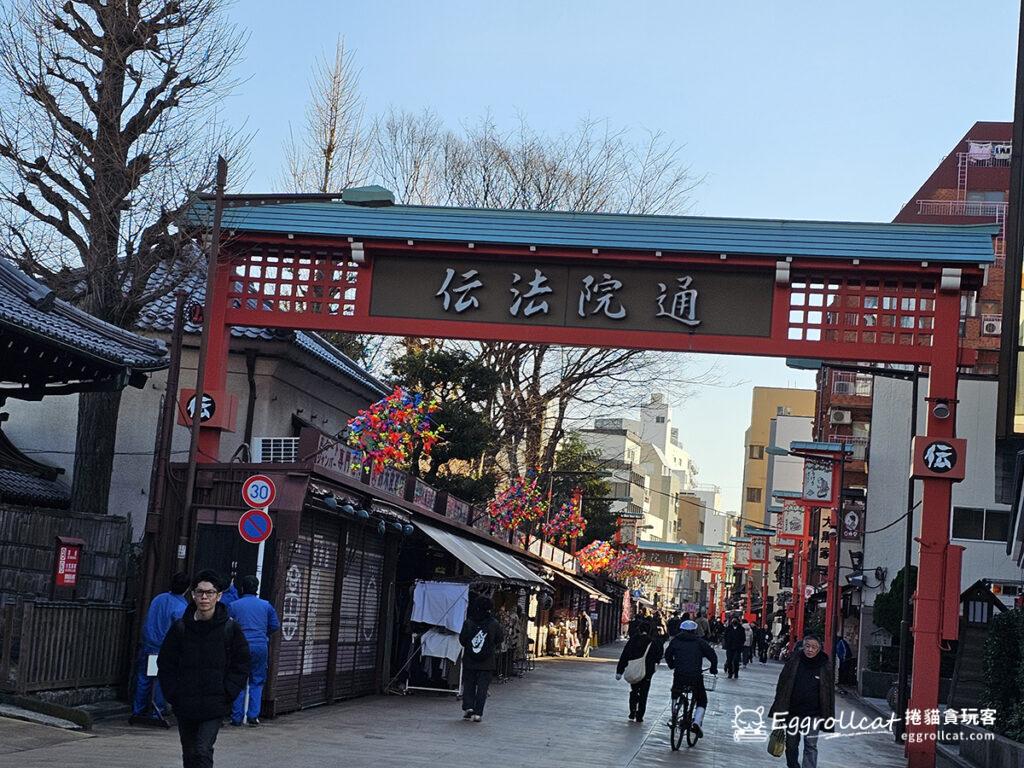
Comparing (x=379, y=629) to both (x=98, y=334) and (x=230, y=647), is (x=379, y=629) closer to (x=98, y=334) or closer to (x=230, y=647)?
(x=98, y=334)

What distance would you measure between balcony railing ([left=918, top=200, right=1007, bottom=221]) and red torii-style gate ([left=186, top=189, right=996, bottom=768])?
166 feet

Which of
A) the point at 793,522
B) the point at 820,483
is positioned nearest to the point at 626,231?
the point at 820,483

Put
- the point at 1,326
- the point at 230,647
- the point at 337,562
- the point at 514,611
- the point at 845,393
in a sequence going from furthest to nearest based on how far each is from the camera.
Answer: the point at 845,393, the point at 514,611, the point at 337,562, the point at 1,326, the point at 230,647

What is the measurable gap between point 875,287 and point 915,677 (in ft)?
18.8

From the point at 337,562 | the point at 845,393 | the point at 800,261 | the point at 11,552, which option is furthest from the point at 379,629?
the point at 845,393

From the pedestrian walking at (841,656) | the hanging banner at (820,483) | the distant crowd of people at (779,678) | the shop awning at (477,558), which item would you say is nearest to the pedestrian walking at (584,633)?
the hanging banner at (820,483)

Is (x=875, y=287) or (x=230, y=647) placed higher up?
(x=875, y=287)

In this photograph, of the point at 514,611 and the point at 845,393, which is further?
the point at 845,393

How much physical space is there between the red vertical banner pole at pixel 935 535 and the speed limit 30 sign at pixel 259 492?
9.41 metres

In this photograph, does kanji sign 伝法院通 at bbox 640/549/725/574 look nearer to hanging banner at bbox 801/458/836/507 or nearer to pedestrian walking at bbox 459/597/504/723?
hanging banner at bbox 801/458/836/507

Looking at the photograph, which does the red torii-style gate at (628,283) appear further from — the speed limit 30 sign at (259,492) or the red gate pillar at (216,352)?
the speed limit 30 sign at (259,492)

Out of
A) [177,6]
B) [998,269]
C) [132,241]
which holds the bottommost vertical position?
[132,241]

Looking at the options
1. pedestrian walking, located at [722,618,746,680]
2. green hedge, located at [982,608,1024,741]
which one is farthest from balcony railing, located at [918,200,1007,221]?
green hedge, located at [982,608,1024,741]

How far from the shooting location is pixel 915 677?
20000 millimetres
